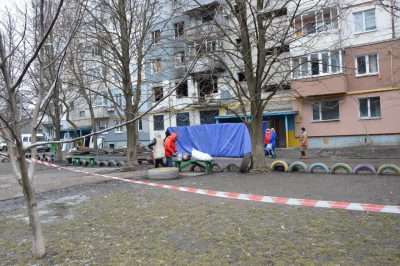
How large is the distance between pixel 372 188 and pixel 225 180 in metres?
4.22

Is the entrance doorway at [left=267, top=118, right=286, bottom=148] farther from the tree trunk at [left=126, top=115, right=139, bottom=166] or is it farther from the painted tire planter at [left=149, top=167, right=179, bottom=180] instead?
the painted tire planter at [left=149, top=167, right=179, bottom=180]

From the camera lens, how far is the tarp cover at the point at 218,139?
20.3 m

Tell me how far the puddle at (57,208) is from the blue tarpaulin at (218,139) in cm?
→ 1098

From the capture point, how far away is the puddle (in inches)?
267

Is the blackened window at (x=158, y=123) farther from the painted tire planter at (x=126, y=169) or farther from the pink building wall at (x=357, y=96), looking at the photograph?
the painted tire planter at (x=126, y=169)

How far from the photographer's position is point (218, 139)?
70.6 feet

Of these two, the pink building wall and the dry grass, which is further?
the pink building wall

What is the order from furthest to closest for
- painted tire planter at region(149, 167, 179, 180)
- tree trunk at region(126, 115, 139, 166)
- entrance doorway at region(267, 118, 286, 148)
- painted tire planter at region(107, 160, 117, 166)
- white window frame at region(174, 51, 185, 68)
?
entrance doorway at region(267, 118, 286, 148), painted tire planter at region(107, 160, 117, 166), tree trunk at region(126, 115, 139, 166), painted tire planter at region(149, 167, 179, 180), white window frame at region(174, 51, 185, 68)

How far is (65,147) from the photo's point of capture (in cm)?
4172

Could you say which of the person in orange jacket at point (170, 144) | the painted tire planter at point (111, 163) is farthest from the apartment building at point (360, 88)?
the painted tire planter at point (111, 163)

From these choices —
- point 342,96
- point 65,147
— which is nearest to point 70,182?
point 342,96

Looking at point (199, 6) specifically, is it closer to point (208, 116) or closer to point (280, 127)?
point (280, 127)

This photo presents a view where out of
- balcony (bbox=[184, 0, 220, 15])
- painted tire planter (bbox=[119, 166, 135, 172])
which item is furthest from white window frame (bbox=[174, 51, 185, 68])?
painted tire planter (bbox=[119, 166, 135, 172])

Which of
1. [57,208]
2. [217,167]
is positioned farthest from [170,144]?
[57,208]
